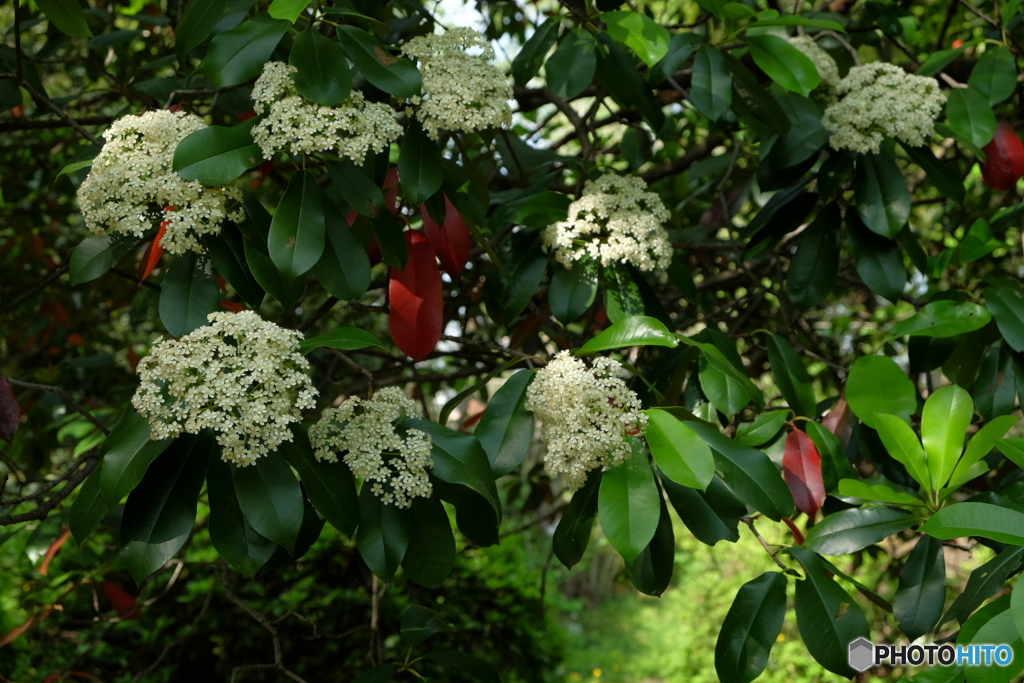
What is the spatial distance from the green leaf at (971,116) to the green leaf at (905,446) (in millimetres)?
879

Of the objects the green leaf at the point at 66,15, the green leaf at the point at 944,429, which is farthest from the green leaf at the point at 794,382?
the green leaf at the point at 66,15

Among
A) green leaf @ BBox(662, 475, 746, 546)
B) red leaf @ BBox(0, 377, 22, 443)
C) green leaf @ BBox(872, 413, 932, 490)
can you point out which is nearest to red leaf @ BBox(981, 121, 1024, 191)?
green leaf @ BBox(872, 413, 932, 490)

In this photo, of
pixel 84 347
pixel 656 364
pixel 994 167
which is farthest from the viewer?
pixel 84 347

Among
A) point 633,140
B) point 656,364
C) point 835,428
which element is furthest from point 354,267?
point 633,140

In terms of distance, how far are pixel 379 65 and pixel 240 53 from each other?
266 millimetres

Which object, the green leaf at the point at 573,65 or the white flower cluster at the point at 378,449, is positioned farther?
the green leaf at the point at 573,65

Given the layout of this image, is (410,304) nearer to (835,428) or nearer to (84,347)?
(835,428)

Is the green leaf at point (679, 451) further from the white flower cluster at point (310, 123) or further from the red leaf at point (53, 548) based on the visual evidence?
the red leaf at point (53, 548)

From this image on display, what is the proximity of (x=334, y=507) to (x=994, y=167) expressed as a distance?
2048 mm

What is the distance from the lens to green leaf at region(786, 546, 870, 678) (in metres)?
1.52

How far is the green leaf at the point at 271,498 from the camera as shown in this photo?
4.28 feet

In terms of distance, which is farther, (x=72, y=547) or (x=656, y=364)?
(x=72, y=547)

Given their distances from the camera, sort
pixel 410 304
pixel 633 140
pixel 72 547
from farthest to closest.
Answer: pixel 72 547
pixel 633 140
pixel 410 304

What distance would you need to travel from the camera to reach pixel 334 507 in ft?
4.34
